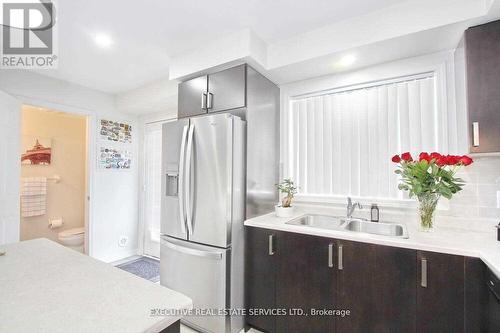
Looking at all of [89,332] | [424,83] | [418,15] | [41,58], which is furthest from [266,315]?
[41,58]

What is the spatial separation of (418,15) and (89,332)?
7.64 ft

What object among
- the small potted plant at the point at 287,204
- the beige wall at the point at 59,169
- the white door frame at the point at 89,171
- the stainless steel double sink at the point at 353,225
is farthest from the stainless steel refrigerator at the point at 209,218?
the beige wall at the point at 59,169

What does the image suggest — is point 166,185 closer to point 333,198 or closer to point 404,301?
point 333,198

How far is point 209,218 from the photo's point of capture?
191 centimetres

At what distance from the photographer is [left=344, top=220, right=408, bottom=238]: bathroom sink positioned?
1801 mm

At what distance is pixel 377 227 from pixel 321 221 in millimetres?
456

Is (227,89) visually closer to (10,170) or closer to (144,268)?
(10,170)

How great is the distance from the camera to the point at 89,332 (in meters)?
0.60

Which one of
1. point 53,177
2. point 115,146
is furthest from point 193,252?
point 53,177

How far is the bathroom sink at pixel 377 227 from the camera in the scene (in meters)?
1.80

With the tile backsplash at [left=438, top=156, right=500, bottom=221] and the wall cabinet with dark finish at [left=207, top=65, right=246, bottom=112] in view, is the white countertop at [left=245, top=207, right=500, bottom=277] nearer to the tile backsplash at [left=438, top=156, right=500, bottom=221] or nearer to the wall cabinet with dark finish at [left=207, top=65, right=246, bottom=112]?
the tile backsplash at [left=438, top=156, right=500, bottom=221]

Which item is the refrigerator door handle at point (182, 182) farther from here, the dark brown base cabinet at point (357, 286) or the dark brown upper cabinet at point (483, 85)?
the dark brown upper cabinet at point (483, 85)

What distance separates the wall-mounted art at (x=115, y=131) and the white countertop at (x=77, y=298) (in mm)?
2616

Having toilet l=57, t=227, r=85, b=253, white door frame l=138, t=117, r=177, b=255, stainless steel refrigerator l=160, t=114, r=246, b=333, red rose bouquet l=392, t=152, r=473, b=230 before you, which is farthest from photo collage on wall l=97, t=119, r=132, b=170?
red rose bouquet l=392, t=152, r=473, b=230
